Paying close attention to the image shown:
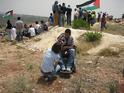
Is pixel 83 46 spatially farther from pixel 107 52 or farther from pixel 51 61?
pixel 51 61

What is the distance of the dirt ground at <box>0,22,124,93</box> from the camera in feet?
38.1

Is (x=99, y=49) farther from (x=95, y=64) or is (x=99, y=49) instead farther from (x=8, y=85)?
(x=8, y=85)

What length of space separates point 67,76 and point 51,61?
107cm

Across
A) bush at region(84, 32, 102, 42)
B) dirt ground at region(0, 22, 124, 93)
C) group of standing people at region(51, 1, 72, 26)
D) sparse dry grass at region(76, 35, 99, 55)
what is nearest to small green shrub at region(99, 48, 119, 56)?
dirt ground at region(0, 22, 124, 93)

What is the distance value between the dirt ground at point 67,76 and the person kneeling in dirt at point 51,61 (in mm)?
336

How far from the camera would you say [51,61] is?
11.8 m

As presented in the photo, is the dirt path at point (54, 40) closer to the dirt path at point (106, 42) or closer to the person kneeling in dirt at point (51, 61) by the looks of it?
the dirt path at point (106, 42)

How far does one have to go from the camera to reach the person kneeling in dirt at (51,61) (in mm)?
11727

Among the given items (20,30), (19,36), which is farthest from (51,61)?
(20,30)

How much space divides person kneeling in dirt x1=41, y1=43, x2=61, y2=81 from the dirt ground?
336 mm

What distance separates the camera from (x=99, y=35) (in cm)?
1730

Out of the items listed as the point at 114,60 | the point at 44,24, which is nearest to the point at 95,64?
the point at 114,60

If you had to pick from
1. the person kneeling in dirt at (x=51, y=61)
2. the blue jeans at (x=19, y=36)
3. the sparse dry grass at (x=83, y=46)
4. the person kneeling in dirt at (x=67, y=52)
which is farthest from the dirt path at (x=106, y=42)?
the blue jeans at (x=19, y=36)

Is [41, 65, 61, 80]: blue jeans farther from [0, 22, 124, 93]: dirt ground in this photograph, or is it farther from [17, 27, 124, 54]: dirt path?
[17, 27, 124, 54]: dirt path
